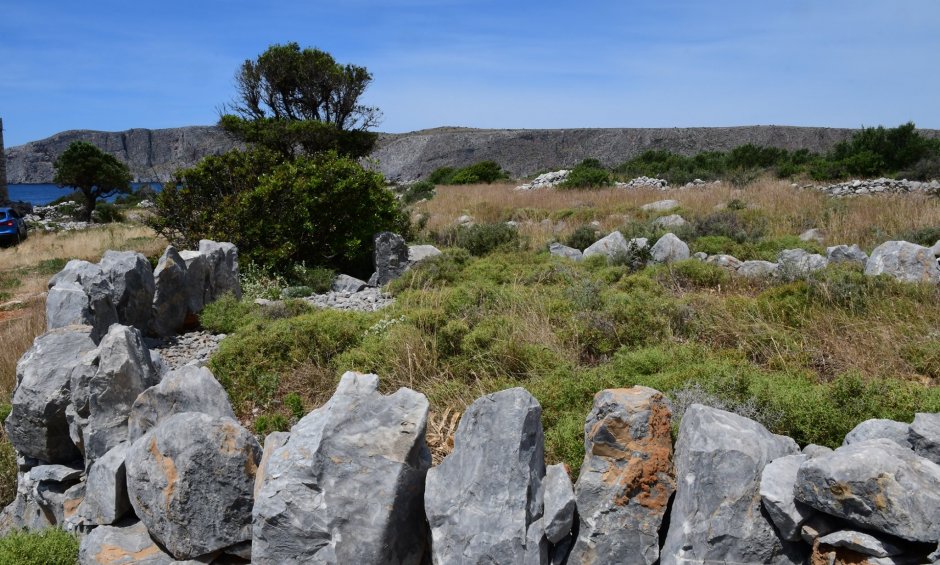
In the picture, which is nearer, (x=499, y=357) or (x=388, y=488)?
(x=388, y=488)

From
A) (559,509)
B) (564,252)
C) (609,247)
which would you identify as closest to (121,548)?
(559,509)

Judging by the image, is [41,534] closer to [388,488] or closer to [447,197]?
[388,488]

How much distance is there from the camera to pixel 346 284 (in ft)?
33.4

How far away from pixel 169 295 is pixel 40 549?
4.10 meters

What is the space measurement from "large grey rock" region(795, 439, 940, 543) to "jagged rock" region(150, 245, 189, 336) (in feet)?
21.7

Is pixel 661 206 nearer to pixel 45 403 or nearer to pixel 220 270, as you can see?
pixel 220 270

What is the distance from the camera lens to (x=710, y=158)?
106 feet

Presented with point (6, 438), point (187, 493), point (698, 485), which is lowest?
point (6, 438)

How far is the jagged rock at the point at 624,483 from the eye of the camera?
2.80 metres

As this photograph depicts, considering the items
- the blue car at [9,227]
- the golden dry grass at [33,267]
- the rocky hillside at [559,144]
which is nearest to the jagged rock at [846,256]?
the golden dry grass at [33,267]

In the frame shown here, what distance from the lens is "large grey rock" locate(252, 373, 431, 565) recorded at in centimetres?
292

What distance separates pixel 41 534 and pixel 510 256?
288 inches

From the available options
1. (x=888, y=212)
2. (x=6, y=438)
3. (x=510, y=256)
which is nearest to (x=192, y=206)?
(x=510, y=256)

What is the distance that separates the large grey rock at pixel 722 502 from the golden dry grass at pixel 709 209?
904 centimetres
